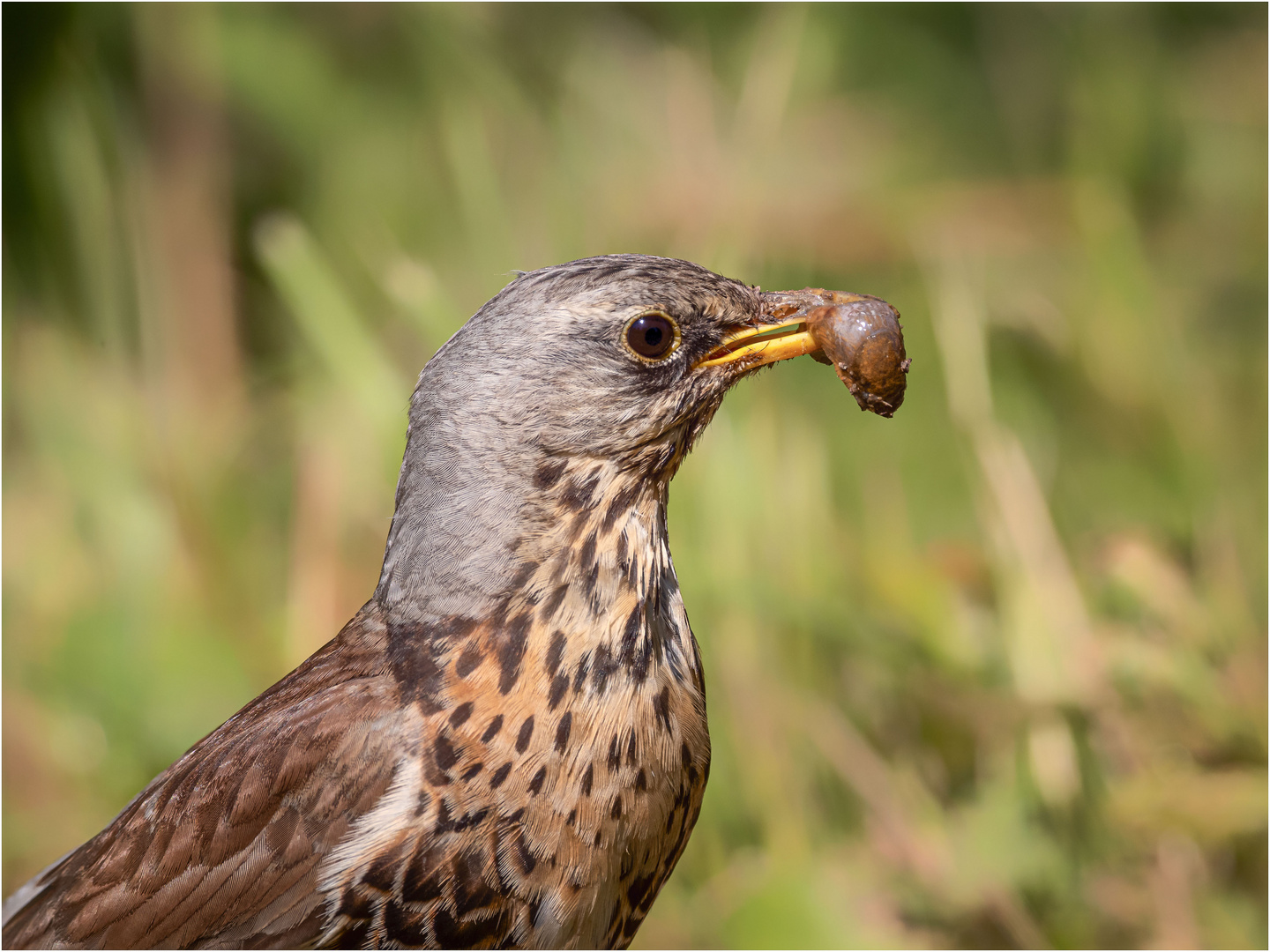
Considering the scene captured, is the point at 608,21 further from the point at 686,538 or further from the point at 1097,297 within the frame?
the point at 686,538

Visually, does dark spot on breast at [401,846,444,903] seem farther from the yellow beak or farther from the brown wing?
the yellow beak

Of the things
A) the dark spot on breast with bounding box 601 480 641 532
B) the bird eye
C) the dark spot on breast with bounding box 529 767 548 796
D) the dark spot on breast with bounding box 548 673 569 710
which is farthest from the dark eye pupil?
the dark spot on breast with bounding box 529 767 548 796

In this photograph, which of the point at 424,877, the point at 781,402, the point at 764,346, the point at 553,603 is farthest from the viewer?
the point at 781,402

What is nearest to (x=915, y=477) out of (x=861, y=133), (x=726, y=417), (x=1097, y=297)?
(x=1097, y=297)

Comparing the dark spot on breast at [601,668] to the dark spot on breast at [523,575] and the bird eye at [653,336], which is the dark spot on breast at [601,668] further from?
the bird eye at [653,336]

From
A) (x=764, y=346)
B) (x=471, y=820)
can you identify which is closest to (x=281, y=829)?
(x=471, y=820)

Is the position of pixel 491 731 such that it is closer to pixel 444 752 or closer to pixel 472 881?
pixel 444 752
